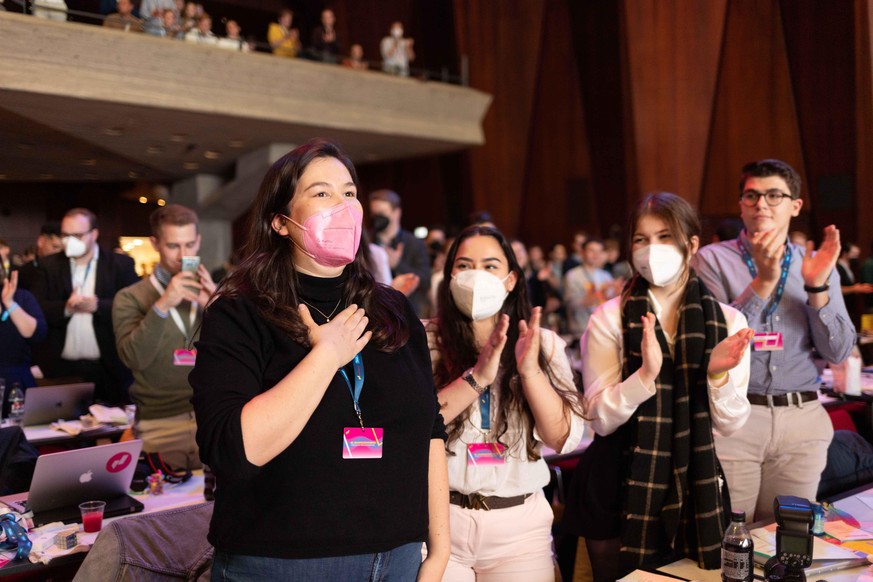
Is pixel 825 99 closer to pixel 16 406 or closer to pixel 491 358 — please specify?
pixel 491 358

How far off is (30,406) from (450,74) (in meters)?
9.91

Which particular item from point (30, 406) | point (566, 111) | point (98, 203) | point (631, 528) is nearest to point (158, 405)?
point (30, 406)

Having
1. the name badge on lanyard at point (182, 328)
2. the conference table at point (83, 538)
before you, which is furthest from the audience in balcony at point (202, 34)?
Result: the conference table at point (83, 538)

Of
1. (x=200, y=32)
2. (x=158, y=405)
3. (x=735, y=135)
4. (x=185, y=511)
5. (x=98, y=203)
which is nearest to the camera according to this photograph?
(x=185, y=511)

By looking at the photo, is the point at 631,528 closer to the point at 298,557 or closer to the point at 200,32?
the point at 298,557

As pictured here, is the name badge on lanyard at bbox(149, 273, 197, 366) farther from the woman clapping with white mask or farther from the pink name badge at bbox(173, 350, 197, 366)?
the woman clapping with white mask

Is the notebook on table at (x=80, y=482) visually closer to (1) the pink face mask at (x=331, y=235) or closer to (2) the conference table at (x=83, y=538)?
(2) the conference table at (x=83, y=538)

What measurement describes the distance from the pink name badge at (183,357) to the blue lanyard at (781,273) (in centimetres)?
229

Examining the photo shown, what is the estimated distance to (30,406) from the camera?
372 cm

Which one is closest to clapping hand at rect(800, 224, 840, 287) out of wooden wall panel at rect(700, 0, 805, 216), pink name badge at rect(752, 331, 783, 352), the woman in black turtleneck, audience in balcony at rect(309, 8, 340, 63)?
pink name badge at rect(752, 331, 783, 352)

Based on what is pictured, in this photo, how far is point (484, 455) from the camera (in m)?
2.19

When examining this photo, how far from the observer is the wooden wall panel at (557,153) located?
37.3ft

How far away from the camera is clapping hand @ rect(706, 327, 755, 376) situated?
2117 millimetres

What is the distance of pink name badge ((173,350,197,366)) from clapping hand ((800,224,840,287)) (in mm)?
2444
